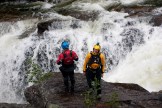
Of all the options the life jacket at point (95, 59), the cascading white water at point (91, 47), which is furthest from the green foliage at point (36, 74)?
the cascading white water at point (91, 47)

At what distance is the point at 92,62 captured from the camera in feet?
25.2

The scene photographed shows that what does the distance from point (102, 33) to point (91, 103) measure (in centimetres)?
697

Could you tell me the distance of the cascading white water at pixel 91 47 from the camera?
1245 cm

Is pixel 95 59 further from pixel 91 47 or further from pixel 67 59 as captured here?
pixel 91 47

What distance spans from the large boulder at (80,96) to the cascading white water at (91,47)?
2856mm

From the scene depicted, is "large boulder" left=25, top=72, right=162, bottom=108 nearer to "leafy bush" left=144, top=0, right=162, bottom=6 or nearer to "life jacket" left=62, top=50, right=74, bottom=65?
"life jacket" left=62, top=50, right=74, bottom=65

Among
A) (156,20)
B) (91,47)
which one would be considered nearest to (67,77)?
(91,47)

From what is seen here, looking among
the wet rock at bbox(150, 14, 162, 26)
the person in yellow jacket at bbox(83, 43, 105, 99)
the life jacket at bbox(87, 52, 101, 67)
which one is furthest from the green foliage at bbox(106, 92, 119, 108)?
the wet rock at bbox(150, 14, 162, 26)

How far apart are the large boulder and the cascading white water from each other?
286 centimetres

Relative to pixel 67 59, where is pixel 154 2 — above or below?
above

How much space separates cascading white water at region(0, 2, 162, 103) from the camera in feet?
40.9

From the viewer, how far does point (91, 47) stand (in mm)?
13578

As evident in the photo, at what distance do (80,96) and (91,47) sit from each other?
5358 mm

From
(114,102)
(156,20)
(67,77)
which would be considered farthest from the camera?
(156,20)
